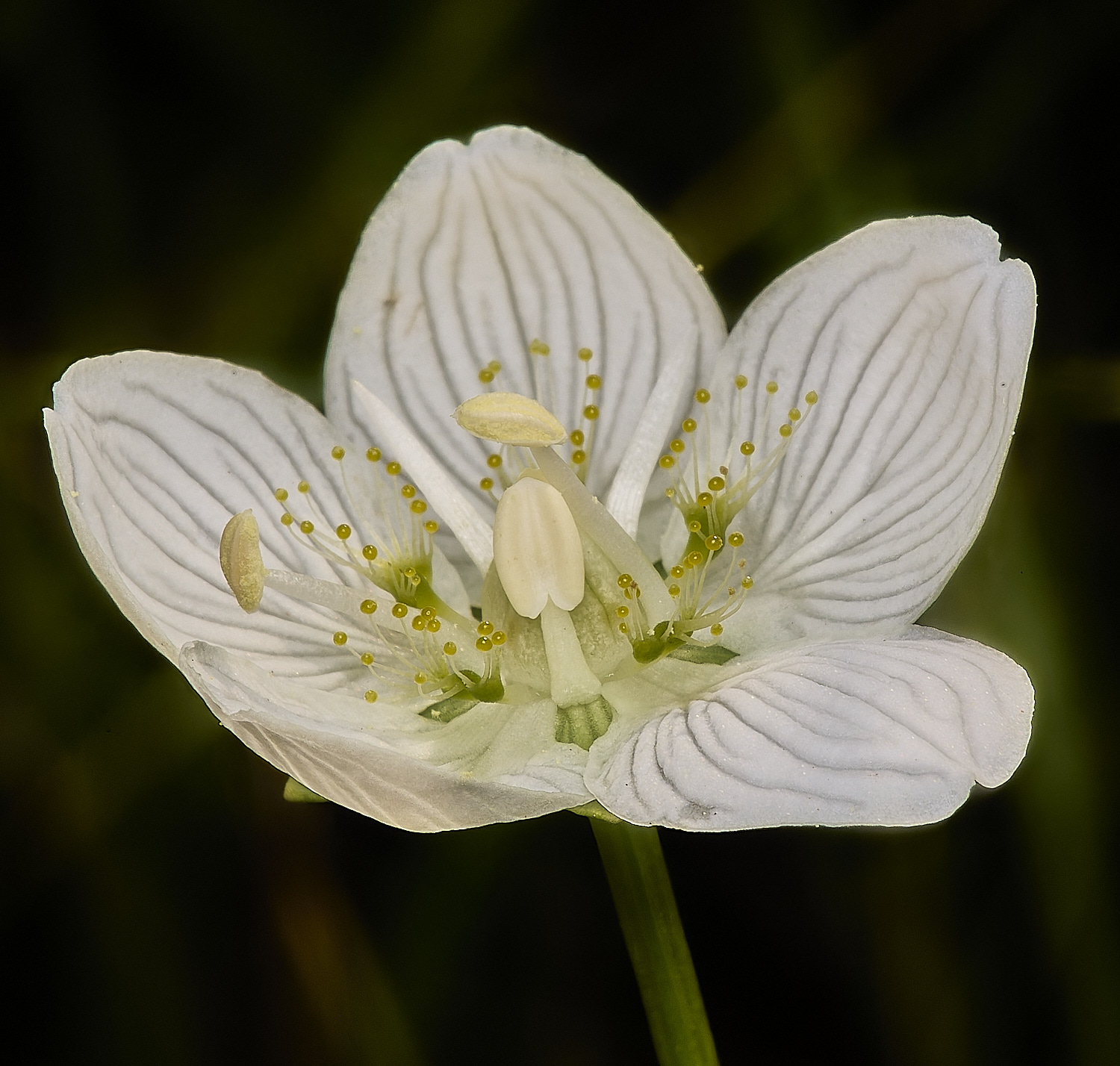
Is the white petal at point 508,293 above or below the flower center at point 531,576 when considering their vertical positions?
above

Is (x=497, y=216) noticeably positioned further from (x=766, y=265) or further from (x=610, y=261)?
(x=766, y=265)

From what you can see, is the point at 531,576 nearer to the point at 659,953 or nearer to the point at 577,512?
the point at 577,512

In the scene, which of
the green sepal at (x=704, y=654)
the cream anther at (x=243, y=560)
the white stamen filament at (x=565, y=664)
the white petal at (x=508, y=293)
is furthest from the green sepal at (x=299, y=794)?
the white petal at (x=508, y=293)

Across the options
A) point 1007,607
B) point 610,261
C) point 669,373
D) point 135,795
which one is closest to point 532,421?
point 669,373

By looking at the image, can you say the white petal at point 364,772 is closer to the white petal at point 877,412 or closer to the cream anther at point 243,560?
the cream anther at point 243,560

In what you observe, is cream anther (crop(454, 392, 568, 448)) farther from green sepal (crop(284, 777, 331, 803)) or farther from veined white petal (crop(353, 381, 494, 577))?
green sepal (crop(284, 777, 331, 803))

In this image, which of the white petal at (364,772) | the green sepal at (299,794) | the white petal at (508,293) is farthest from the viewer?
the white petal at (508,293)
